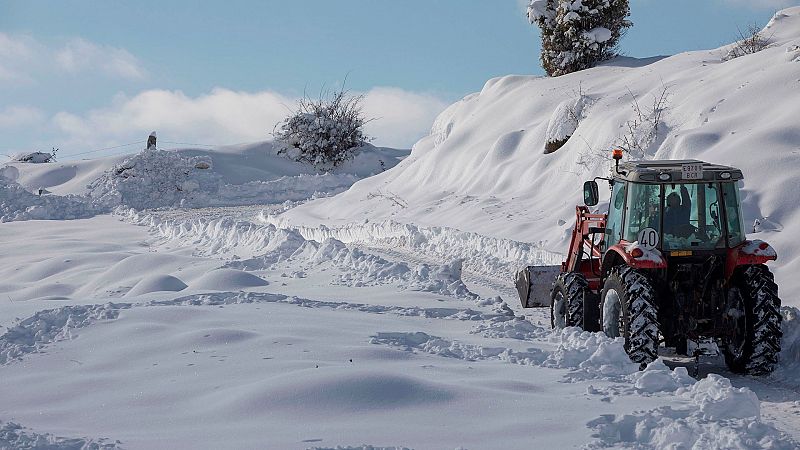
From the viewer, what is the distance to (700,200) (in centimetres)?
798

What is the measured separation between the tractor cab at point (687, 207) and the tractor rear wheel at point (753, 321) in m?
0.45

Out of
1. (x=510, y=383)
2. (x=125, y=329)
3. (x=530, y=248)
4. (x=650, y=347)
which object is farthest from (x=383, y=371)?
(x=530, y=248)

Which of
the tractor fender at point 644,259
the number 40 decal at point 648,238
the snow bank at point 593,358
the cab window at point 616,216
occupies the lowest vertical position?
the snow bank at point 593,358

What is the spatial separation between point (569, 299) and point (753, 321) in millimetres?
2068

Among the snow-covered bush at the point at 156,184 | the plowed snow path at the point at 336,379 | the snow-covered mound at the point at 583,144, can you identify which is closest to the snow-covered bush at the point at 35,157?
the snow-covered bush at the point at 156,184

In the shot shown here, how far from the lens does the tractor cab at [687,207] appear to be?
7.83 metres

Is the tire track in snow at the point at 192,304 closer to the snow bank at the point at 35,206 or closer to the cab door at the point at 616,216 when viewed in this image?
the cab door at the point at 616,216

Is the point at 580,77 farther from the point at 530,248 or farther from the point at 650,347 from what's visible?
the point at 650,347

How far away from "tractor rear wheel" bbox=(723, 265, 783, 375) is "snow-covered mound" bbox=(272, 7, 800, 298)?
11.6 ft

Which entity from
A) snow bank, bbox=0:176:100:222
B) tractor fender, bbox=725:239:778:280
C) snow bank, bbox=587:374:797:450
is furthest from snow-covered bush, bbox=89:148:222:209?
snow bank, bbox=587:374:797:450

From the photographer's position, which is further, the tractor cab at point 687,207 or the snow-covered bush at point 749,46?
the snow-covered bush at point 749,46

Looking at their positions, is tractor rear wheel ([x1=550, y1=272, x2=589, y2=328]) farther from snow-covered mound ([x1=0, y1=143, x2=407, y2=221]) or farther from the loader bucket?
snow-covered mound ([x1=0, y1=143, x2=407, y2=221])

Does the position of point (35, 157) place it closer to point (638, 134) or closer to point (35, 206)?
point (35, 206)

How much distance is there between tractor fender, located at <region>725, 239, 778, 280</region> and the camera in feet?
24.7
